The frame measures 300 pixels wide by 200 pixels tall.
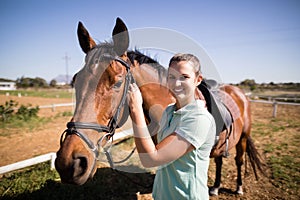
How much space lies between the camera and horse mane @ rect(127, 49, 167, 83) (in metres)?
2.24

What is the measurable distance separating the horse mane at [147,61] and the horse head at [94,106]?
1.32 feet

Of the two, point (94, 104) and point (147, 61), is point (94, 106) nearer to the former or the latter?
point (94, 104)

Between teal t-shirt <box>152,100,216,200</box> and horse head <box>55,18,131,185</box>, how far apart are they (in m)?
0.56

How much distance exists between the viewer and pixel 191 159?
4.49ft

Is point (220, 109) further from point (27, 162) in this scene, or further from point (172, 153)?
point (27, 162)

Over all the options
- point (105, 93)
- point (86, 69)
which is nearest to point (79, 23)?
point (86, 69)

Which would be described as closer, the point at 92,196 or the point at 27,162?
the point at 92,196

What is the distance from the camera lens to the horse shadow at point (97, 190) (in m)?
3.35

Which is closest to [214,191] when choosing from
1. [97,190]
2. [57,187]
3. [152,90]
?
[97,190]

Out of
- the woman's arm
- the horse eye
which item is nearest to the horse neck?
the horse eye

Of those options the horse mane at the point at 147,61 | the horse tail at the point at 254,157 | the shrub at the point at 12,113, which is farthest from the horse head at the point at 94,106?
the shrub at the point at 12,113

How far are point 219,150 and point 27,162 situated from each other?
12.7ft

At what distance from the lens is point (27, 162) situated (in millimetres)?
3926

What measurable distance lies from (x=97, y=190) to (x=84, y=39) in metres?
3.04
